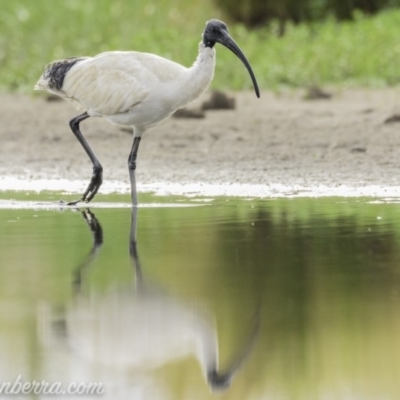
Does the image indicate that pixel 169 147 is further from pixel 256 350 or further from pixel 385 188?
pixel 256 350

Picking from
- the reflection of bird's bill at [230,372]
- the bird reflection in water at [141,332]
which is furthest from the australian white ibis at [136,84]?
the reflection of bird's bill at [230,372]

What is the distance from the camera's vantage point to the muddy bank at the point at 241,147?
12016 mm

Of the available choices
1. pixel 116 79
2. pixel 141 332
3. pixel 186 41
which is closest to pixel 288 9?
pixel 186 41

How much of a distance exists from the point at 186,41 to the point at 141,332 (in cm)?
1529

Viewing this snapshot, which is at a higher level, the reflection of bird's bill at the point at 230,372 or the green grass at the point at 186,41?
the green grass at the point at 186,41

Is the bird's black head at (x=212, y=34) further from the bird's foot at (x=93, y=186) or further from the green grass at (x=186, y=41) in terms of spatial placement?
the green grass at (x=186, y=41)

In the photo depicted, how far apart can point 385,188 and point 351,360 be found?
5743mm

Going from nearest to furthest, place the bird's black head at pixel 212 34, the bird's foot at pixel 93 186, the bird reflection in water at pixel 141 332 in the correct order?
the bird reflection in water at pixel 141 332 → the bird's black head at pixel 212 34 → the bird's foot at pixel 93 186

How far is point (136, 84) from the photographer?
10.5m

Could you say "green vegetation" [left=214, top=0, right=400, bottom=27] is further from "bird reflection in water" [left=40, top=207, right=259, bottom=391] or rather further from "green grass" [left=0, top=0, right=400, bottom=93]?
"bird reflection in water" [left=40, top=207, right=259, bottom=391]

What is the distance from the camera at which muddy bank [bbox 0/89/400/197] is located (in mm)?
12016

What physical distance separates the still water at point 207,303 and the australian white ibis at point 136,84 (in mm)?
1081

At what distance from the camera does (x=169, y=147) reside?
46.9 feet

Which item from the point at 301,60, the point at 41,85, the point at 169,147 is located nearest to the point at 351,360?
the point at 41,85
